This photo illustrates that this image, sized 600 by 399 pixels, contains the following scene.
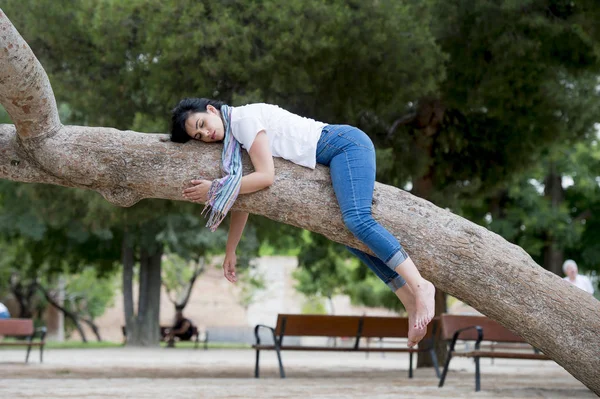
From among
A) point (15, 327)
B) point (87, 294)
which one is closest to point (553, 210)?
point (15, 327)

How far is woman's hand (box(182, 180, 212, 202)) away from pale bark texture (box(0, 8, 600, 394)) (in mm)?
74

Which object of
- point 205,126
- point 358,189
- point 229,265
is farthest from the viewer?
point 229,265

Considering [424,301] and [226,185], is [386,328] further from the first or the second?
[226,185]

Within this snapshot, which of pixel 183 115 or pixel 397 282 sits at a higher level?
pixel 183 115

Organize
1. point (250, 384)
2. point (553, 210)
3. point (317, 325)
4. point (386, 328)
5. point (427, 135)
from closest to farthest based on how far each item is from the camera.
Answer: point (250, 384) → point (317, 325) → point (386, 328) → point (427, 135) → point (553, 210)

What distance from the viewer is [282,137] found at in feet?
16.4

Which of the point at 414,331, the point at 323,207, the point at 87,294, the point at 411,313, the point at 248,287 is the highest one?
the point at 248,287

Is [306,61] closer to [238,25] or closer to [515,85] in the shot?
[238,25]

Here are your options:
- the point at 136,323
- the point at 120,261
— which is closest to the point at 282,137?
the point at 136,323

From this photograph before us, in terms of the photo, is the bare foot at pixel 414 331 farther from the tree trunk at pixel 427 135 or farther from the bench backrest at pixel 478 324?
the tree trunk at pixel 427 135

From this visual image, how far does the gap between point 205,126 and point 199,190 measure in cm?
39

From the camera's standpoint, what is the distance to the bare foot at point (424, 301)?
469cm

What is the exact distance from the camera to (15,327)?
Answer: 47.8 ft

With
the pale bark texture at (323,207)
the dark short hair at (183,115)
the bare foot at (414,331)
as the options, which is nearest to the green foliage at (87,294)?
A: the pale bark texture at (323,207)
